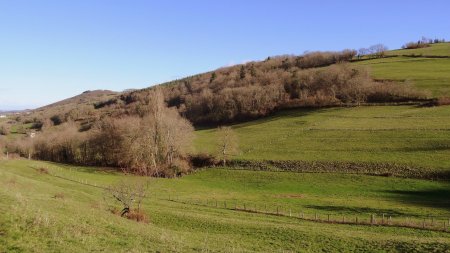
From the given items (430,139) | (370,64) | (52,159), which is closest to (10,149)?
(52,159)

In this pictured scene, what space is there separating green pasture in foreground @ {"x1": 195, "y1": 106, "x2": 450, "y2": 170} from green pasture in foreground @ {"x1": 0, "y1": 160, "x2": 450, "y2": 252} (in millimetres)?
7927

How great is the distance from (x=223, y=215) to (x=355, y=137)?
4707cm

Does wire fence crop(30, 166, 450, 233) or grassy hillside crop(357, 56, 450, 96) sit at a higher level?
grassy hillside crop(357, 56, 450, 96)

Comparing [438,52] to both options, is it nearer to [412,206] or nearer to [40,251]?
[412,206]

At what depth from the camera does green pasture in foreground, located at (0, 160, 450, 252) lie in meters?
19.0

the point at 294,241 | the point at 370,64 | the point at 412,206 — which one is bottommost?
the point at 412,206

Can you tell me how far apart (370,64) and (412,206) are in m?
101

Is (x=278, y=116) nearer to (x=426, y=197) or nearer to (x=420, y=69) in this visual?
(x=420, y=69)

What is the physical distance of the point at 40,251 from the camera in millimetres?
16062

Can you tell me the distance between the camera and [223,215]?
39406 mm

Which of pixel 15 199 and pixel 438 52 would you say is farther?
pixel 438 52

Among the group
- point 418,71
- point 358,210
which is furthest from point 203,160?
point 418,71

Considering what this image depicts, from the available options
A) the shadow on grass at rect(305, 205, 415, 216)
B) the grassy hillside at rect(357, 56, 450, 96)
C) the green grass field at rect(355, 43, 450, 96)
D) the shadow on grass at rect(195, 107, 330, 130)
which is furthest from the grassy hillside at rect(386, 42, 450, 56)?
the shadow on grass at rect(305, 205, 415, 216)

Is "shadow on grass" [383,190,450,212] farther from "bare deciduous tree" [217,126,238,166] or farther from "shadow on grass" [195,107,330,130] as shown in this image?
"shadow on grass" [195,107,330,130]
